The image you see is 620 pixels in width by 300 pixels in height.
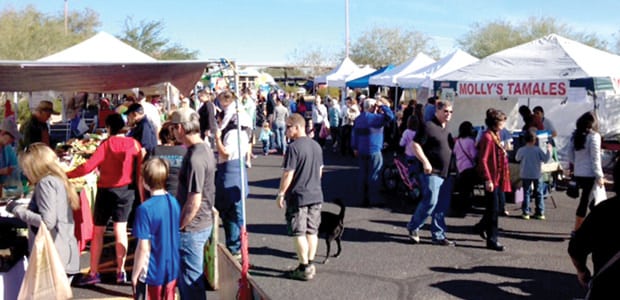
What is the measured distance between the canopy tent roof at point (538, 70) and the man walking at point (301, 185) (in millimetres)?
5229

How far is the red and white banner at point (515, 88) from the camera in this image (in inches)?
355

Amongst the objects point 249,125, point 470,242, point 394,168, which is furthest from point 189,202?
point 394,168

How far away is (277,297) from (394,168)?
580 centimetres

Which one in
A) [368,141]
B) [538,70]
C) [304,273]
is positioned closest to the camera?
[304,273]

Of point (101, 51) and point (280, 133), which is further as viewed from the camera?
point (280, 133)

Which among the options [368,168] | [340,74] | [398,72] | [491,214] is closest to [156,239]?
[491,214]

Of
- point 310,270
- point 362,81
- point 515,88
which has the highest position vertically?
point 362,81

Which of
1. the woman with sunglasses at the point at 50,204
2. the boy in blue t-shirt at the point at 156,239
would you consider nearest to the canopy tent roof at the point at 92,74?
the woman with sunglasses at the point at 50,204

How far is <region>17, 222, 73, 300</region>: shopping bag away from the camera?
162 inches

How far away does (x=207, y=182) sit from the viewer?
453 cm

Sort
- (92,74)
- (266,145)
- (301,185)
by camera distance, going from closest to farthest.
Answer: (301,185), (92,74), (266,145)

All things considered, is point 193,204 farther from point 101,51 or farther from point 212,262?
point 101,51

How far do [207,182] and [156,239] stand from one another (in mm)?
757

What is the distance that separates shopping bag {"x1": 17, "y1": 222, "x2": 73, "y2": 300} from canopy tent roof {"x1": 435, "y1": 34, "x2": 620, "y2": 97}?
7726mm
